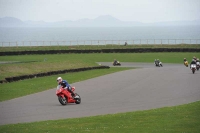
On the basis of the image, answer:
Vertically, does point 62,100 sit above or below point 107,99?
above

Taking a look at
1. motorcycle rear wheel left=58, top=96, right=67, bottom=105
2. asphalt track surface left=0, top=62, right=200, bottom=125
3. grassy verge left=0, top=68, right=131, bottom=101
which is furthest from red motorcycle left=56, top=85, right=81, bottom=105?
grassy verge left=0, top=68, right=131, bottom=101

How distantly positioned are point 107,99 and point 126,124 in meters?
9.44

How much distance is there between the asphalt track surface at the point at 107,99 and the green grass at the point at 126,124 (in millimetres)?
1598

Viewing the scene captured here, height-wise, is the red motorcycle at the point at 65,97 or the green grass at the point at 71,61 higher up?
→ the green grass at the point at 71,61

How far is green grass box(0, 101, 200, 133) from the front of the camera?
16828mm

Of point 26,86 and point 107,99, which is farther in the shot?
point 26,86

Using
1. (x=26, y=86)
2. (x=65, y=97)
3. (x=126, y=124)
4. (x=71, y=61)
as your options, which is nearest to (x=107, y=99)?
(x=65, y=97)

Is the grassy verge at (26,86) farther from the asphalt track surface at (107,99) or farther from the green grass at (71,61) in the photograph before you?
the green grass at (71,61)

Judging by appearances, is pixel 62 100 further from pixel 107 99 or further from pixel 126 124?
pixel 126 124

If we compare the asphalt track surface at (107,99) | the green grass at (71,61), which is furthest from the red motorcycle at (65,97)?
the green grass at (71,61)

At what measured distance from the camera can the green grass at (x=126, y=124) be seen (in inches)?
663

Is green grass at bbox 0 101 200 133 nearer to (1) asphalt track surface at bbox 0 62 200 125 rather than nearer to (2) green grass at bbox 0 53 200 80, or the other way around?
(1) asphalt track surface at bbox 0 62 200 125

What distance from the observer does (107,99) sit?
27.5m

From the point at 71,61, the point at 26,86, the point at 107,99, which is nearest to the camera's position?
the point at 107,99
